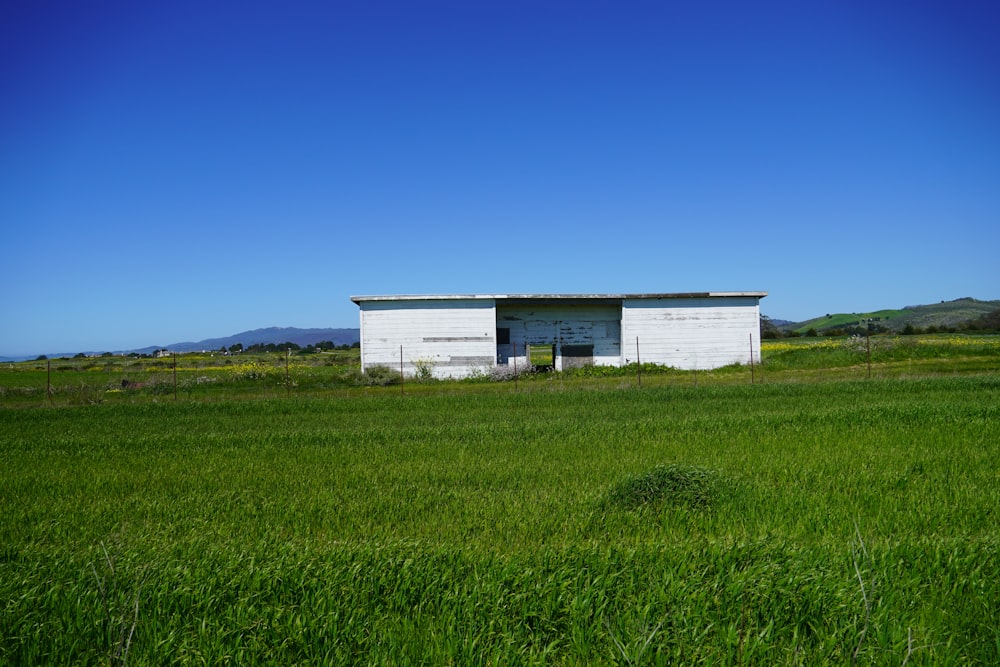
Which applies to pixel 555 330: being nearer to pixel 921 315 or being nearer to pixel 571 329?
pixel 571 329

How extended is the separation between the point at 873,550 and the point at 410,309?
1137 inches

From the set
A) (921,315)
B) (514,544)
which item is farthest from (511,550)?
(921,315)

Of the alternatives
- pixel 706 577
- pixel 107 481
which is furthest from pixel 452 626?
pixel 107 481

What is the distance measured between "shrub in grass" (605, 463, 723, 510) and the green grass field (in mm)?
30

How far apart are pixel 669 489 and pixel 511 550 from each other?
2.50m

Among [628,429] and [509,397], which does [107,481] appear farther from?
[509,397]

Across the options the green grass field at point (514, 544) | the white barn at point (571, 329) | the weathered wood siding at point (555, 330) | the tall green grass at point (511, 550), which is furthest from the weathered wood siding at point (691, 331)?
the tall green grass at point (511, 550)

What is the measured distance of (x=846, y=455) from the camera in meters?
10.1

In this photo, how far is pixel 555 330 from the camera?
34406 millimetres

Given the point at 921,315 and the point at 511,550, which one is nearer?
the point at 511,550

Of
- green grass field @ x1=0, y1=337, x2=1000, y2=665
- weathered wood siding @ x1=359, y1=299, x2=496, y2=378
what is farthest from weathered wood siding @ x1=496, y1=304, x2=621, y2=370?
green grass field @ x1=0, y1=337, x2=1000, y2=665

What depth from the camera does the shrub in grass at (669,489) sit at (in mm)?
7109

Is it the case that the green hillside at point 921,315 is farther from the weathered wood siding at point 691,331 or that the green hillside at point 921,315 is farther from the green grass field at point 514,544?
the green grass field at point 514,544

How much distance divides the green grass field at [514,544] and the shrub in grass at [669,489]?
0.10ft
